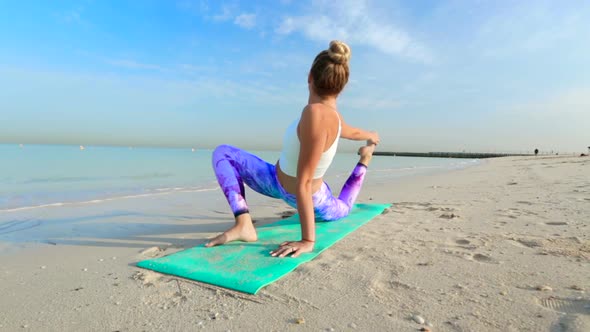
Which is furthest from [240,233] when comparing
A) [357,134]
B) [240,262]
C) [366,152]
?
[366,152]

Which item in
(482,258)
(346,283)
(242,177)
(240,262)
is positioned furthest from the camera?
(242,177)

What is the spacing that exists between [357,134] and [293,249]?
54.9 inches

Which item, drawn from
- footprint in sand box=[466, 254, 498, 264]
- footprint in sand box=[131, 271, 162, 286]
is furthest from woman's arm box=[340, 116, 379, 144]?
footprint in sand box=[131, 271, 162, 286]

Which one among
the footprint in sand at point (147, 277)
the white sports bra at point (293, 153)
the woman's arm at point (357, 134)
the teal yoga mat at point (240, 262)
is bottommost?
the footprint in sand at point (147, 277)

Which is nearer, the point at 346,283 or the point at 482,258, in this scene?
the point at 346,283

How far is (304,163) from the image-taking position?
7.57 ft

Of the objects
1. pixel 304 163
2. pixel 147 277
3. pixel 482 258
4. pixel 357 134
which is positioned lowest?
pixel 147 277

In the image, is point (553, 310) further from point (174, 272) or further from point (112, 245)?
point (112, 245)

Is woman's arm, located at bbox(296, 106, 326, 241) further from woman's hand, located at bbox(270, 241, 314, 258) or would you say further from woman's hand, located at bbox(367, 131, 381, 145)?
woman's hand, located at bbox(367, 131, 381, 145)

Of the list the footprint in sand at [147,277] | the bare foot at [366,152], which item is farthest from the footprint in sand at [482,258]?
the footprint in sand at [147,277]

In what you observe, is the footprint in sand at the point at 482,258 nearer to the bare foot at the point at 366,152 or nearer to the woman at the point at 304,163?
the woman at the point at 304,163

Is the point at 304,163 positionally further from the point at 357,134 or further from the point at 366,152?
the point at 366,152

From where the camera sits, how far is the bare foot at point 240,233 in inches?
103

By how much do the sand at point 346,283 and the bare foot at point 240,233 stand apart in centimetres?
46
